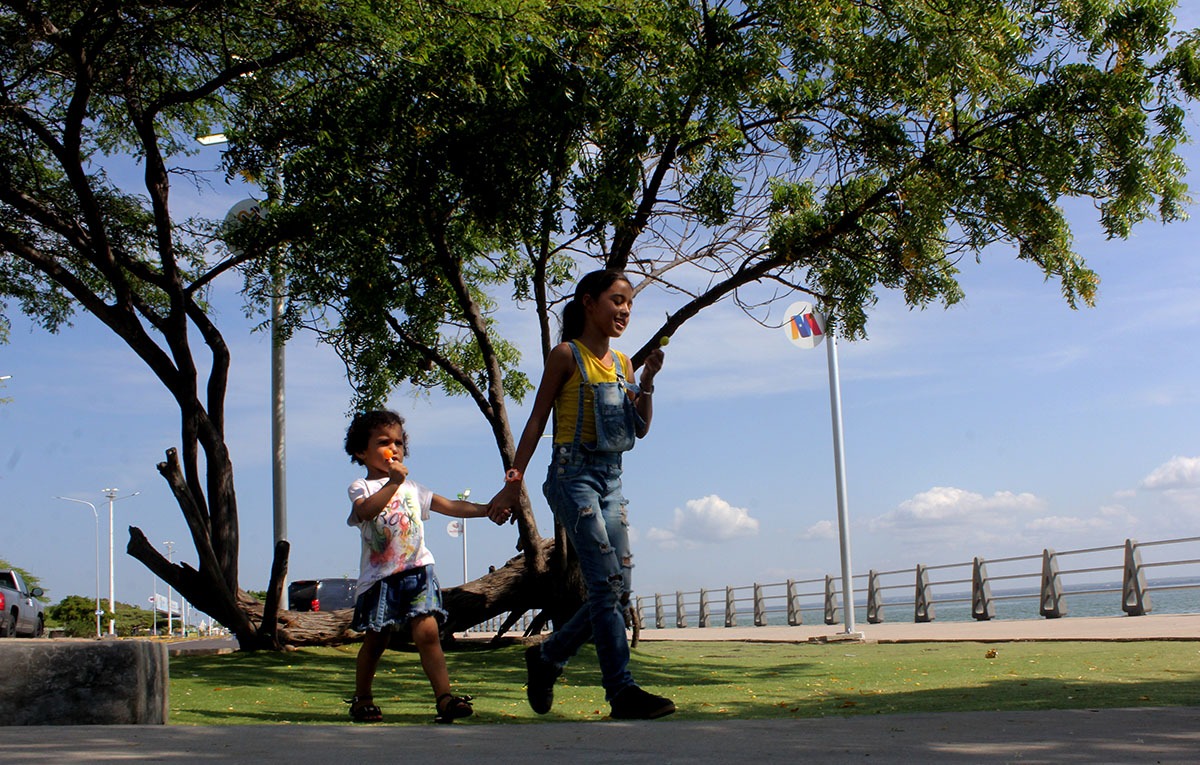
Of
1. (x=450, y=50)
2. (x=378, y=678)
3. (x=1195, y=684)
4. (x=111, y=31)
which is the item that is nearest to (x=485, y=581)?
(x=378, y=678)

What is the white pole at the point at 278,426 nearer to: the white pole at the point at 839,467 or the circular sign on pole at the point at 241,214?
the circular sign on pole at the point at 241,214

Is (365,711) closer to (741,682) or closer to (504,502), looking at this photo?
(504,502)

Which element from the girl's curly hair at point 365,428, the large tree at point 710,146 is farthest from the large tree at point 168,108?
the girl's curly hair at point 365,428

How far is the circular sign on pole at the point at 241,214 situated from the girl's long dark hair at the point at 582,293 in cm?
841

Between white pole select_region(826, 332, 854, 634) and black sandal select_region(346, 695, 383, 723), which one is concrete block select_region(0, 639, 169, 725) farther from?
white pole select_region(826, 332, 854, 634)

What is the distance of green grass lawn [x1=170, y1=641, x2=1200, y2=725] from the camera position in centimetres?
581

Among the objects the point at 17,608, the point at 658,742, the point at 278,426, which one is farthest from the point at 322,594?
the point at 658,742

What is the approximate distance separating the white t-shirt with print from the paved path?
113 centimetres

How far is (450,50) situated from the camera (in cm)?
1021

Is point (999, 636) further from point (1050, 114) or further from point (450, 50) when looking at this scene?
point (450, 50)

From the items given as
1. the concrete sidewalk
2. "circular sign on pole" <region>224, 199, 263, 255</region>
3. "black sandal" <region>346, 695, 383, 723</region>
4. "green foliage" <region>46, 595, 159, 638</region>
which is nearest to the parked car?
"circular sign on pole" <region>224, 199, 263, 255</region>

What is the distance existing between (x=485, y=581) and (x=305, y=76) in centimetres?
553

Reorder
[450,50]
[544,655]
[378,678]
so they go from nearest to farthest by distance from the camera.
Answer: [544,655] → [378,678] → [450,50]

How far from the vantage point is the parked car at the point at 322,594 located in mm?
23953
